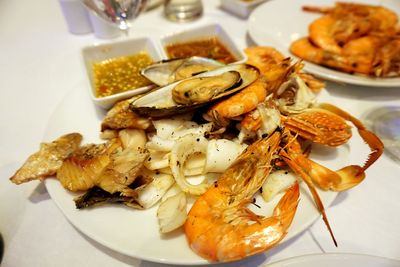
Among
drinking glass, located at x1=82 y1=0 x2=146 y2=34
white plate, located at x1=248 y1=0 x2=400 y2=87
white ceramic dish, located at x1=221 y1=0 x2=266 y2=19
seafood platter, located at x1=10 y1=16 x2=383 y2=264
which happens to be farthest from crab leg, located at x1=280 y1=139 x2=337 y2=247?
white ceramic dish, located at x1=221 y1=0 x2=266 y2=19

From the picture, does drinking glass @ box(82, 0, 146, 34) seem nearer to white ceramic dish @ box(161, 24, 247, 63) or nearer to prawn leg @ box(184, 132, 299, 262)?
white ceramic dish @ box(161, 24, 247, 63)

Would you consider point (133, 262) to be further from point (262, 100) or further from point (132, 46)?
point (132, 46)

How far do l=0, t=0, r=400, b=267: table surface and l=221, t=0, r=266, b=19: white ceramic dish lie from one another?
6cm

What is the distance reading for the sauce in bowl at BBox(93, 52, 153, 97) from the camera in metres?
1.63

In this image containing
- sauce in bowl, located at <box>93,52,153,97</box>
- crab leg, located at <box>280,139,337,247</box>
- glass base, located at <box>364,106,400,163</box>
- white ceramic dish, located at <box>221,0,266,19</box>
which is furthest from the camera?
white ceramic dish, located at <box>221,0,266,19</box>

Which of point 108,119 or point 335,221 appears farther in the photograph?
point 108,119

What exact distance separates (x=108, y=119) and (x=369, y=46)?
1.44m

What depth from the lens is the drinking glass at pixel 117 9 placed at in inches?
66.2

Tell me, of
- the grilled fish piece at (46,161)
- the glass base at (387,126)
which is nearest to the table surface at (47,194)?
the glass base at (387,126)

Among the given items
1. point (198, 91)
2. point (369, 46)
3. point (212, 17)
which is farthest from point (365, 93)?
point (212, 17)

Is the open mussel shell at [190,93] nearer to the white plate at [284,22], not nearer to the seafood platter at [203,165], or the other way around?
the seafood platter at [203,165]

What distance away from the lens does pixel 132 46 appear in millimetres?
1840

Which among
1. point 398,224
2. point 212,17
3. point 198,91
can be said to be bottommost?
point 398,224

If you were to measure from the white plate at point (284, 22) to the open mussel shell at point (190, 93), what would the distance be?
0.57 m
